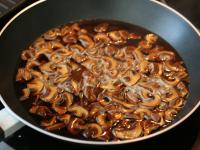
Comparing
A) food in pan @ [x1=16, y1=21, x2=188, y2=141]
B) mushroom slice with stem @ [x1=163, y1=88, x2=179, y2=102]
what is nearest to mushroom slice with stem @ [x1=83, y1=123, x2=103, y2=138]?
food in pan @ [x1=16, y1=21, x2=188, y2=141]

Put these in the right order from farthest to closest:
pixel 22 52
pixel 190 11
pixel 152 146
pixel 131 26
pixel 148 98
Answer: pixel 190 11 → pixel 131 26 → pixel 22 52 → pixel 148 98 → pixel 152 146

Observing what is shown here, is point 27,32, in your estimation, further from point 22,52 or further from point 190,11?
point 190,11

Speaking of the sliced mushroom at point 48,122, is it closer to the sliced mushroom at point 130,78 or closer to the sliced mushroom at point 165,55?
the sliced mushroom at point 130,78

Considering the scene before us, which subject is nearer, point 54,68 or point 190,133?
point 190,133

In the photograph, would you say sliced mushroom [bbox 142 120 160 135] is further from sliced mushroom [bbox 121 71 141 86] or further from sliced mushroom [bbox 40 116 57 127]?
sliced mushroom [bbox 40 116 57 127]

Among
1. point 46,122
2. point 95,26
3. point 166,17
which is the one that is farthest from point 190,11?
point 46,122
